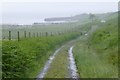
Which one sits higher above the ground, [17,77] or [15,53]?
[15,53]

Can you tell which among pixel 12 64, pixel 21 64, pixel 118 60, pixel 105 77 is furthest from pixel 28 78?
pixel 118 60

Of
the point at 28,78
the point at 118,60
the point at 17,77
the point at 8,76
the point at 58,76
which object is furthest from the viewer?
the point at 118,60

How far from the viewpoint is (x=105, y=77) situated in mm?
21516

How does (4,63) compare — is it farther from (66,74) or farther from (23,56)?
(66,74)

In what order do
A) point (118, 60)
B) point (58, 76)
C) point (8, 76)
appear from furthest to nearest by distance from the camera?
point (118, 60)
point (58, 76)
point (8, 76)

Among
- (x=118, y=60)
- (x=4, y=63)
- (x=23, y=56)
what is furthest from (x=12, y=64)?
(x=118, y=60)

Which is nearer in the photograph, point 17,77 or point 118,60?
point 17,77

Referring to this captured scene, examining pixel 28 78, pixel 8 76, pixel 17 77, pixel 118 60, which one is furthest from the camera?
pixel 118 60

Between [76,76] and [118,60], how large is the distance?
19.2 ft

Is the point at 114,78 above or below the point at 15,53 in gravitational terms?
below

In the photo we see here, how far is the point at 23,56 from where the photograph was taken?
2270 cm

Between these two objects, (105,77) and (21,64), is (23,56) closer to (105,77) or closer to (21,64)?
(21,64)

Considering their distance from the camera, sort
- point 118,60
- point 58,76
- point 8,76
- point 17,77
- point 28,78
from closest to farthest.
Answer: point 8,76 → point 17,77 → point 28,78 → point 58,76 → point 118,60

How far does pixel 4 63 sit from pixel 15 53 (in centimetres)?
159
